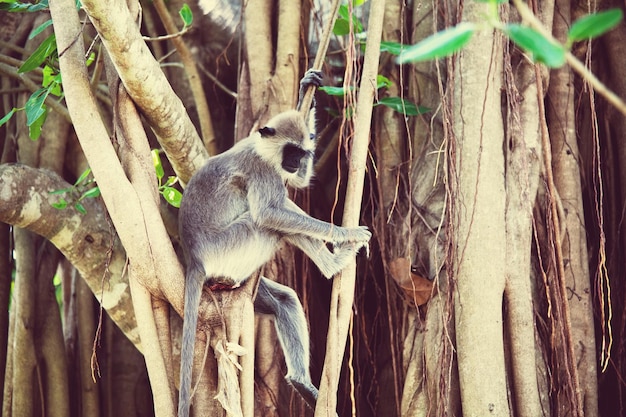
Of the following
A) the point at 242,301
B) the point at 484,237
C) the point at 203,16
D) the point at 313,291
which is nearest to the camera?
the point at 242,301

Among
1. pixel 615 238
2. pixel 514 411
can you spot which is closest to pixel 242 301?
pixel 514 411

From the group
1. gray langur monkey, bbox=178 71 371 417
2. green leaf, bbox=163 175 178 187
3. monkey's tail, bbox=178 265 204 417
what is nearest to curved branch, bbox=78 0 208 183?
green leaf, bbox=163 175 178 187

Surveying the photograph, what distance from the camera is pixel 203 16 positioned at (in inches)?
212

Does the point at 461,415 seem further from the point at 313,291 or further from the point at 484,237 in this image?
the point at 313,291

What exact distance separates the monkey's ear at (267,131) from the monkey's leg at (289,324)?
0.71 metres

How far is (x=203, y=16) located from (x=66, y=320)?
2.32 m

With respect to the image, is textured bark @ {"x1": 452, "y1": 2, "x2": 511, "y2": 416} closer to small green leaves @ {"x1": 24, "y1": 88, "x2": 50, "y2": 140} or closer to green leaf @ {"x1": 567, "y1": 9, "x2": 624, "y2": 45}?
small green leaves @ {"x1": 24, "y1": 88, "x2": 50, "y2": 140}

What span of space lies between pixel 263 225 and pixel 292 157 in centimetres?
A: 35

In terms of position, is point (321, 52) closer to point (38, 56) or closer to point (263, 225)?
point (263, 225)

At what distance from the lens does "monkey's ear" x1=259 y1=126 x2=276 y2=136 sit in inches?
142

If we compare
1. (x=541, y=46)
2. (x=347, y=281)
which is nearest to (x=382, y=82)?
(x=347, y=281)

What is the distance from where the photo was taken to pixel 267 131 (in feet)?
11.9

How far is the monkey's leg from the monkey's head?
0.57 metres

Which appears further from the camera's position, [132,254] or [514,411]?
[514,411]
